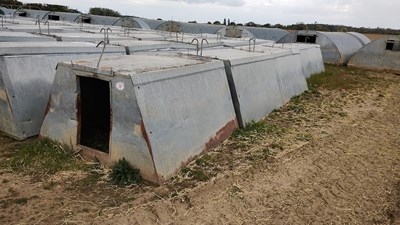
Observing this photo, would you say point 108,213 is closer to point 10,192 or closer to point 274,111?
point 10,192

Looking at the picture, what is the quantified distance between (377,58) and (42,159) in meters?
18.3

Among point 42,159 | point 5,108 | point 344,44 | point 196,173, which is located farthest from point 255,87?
point 344,44

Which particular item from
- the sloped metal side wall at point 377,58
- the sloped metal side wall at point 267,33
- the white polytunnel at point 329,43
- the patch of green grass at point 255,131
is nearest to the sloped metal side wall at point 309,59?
the white polytunnel at point 329,43

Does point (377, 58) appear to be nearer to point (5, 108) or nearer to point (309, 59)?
point (309, 59)

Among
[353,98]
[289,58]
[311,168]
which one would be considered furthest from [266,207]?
[353,98]

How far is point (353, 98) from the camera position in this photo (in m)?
11.6

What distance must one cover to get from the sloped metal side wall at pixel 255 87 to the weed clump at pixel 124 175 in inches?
115

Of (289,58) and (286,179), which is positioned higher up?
(289,58)

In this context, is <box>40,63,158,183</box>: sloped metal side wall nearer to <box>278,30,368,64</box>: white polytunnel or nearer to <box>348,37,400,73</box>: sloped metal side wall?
<box>278,30,368,64</box>: white polytunnel

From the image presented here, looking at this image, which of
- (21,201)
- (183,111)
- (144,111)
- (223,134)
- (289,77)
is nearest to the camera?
(21,201)

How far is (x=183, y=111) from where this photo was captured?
18.2 feet

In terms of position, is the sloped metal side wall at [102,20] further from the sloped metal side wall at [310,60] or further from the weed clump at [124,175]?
the weed clump at [124,175]

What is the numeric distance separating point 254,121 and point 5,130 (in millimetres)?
4986

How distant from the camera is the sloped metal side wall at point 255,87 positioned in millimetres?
7277
